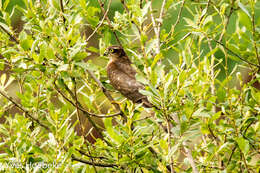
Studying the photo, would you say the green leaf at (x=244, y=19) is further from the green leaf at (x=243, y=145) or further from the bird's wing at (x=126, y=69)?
the bird's wing at (x=126, y=69)

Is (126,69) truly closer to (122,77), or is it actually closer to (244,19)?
(122,77)

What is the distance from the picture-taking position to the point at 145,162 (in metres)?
1.28

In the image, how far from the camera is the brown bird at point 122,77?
1949mm

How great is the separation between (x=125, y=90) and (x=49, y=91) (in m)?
0.62

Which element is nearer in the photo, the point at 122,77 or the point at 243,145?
the point at 243,145

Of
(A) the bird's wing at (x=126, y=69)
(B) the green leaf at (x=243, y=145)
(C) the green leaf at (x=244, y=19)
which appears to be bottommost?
(B) the green leaf at (x=243, y=145)

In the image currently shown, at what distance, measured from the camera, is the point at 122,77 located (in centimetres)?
215

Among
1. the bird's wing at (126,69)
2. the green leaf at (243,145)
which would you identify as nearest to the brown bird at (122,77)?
the bird's wing at (126,69)

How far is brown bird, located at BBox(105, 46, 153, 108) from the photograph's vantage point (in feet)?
6.40

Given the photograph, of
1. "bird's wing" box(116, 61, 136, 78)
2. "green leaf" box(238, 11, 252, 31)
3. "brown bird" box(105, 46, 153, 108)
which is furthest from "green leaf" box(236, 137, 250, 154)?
"bird's wing" box(116, 61, 136, 78)

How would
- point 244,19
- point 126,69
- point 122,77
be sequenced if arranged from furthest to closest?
point 126,69 < point 122,77 < point 244,19

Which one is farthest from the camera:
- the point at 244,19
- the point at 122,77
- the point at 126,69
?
the point at 126,69

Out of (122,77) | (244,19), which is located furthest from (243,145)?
(122,77)

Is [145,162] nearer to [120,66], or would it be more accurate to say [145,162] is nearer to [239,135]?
[239,135]
